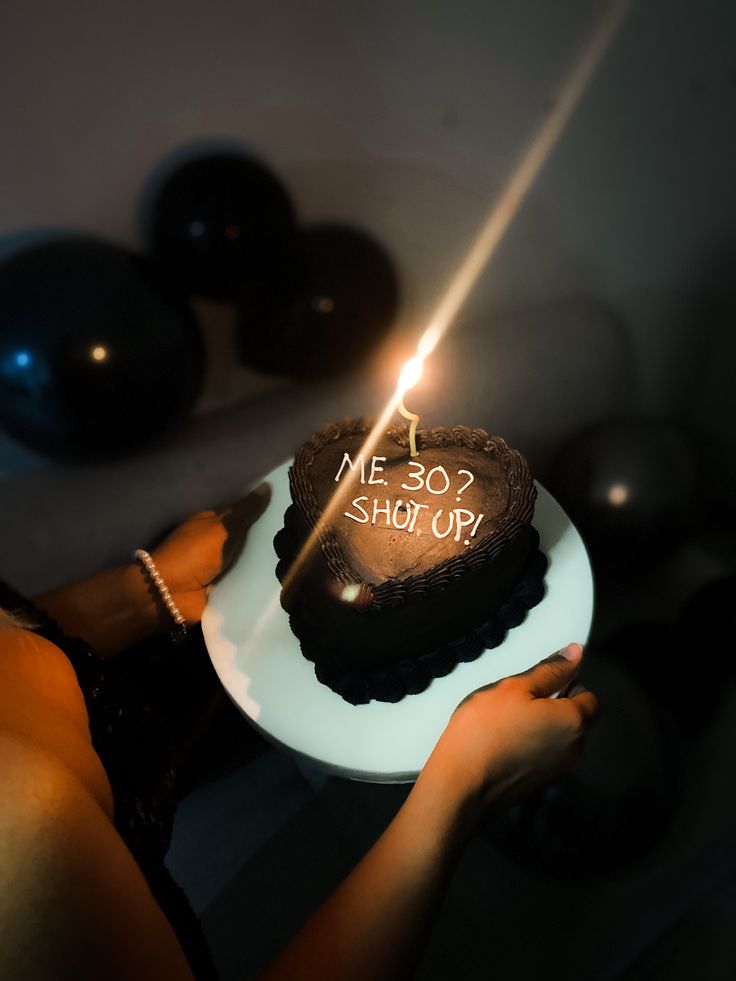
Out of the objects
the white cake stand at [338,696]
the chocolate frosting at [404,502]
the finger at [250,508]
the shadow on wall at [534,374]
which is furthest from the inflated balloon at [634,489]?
the finger at [250,508]

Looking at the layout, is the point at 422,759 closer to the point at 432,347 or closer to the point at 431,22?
the point at 432,347

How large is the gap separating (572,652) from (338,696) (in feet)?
1.22

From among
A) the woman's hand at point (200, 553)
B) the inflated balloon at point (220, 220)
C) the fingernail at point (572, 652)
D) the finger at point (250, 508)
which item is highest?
the inflated balloon at point (220, 220)

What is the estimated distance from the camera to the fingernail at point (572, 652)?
932 millimetres

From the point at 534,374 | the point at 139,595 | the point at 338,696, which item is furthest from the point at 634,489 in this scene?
the point at 139,595

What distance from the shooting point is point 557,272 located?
6.97 ft

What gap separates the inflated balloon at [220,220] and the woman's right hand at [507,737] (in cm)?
99

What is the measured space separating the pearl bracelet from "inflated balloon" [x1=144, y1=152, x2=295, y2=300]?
64 cm

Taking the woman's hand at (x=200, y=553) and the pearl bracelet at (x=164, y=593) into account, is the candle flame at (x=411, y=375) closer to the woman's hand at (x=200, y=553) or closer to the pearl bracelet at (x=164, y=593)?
the woman's hand at (x=200, y=553)

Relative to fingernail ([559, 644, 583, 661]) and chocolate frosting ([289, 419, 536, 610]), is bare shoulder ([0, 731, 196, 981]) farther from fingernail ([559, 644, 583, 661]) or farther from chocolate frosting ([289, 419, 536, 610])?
fingernail ([559, 644, 583, 661])

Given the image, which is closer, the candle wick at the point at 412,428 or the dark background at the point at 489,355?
the candle wick at the point at 412,428

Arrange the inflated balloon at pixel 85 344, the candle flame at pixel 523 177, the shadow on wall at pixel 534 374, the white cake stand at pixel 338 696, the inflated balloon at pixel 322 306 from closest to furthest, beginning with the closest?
the white cake stand at pixel 338 696 < the inflated balloon at pixel 85 344 < the inflated balloon at pixel 322 306 < the candle flame at pixel 523 177 < the shadow on wall at pixel 534 374

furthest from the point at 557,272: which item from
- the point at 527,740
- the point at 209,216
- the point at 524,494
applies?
the point at 527,740

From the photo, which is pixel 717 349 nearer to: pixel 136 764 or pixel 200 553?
pixel 200 553
